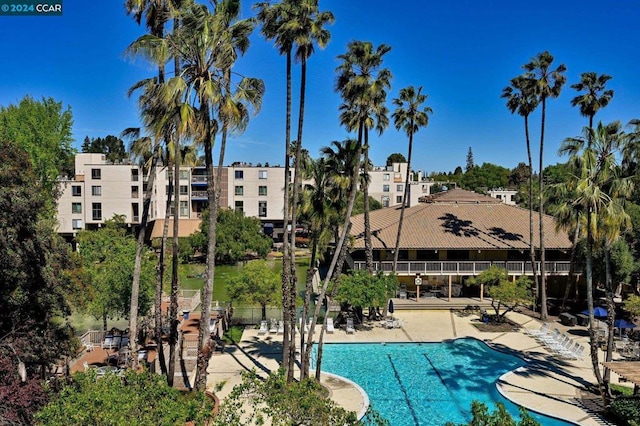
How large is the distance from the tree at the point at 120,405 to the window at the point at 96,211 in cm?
5269

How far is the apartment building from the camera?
58.0 m

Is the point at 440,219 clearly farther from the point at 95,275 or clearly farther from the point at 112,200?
the point at 112,200

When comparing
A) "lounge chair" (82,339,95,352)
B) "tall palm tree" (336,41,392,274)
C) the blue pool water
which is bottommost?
the blue pool water

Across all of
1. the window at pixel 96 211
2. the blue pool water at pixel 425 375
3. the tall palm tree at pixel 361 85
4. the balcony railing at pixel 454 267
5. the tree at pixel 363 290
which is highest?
the tall palm tree at pixel 361 85

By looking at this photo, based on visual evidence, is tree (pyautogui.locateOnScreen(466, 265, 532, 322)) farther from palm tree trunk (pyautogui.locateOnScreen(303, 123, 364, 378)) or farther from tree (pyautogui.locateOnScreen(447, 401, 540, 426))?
tree (pyautogui.locateOnScreen(447, 401, 540, 426))

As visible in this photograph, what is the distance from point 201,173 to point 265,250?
18.5m

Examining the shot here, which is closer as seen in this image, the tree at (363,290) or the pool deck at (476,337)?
the pool deck at (476,337)

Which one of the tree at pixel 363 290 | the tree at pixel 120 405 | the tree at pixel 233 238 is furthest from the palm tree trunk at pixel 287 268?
the tree at pixel 233 238

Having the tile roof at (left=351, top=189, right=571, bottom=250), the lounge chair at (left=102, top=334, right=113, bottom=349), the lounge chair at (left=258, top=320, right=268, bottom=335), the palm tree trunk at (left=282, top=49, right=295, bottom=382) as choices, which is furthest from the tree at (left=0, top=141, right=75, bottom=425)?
the tile roof at (left=351, top=189, right=571, bottom=250)

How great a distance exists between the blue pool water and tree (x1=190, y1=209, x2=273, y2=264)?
91.1 ft

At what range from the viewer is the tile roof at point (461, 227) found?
1382 inches

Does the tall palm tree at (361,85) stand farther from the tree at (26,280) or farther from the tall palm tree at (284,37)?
the tree at (26,280)

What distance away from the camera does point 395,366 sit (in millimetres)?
22359

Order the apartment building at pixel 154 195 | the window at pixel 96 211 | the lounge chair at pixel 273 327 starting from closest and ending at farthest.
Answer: the lounge chair at pixel 273 327 → the apartment building at pixel 154 195 → the window at pixel 96 211
